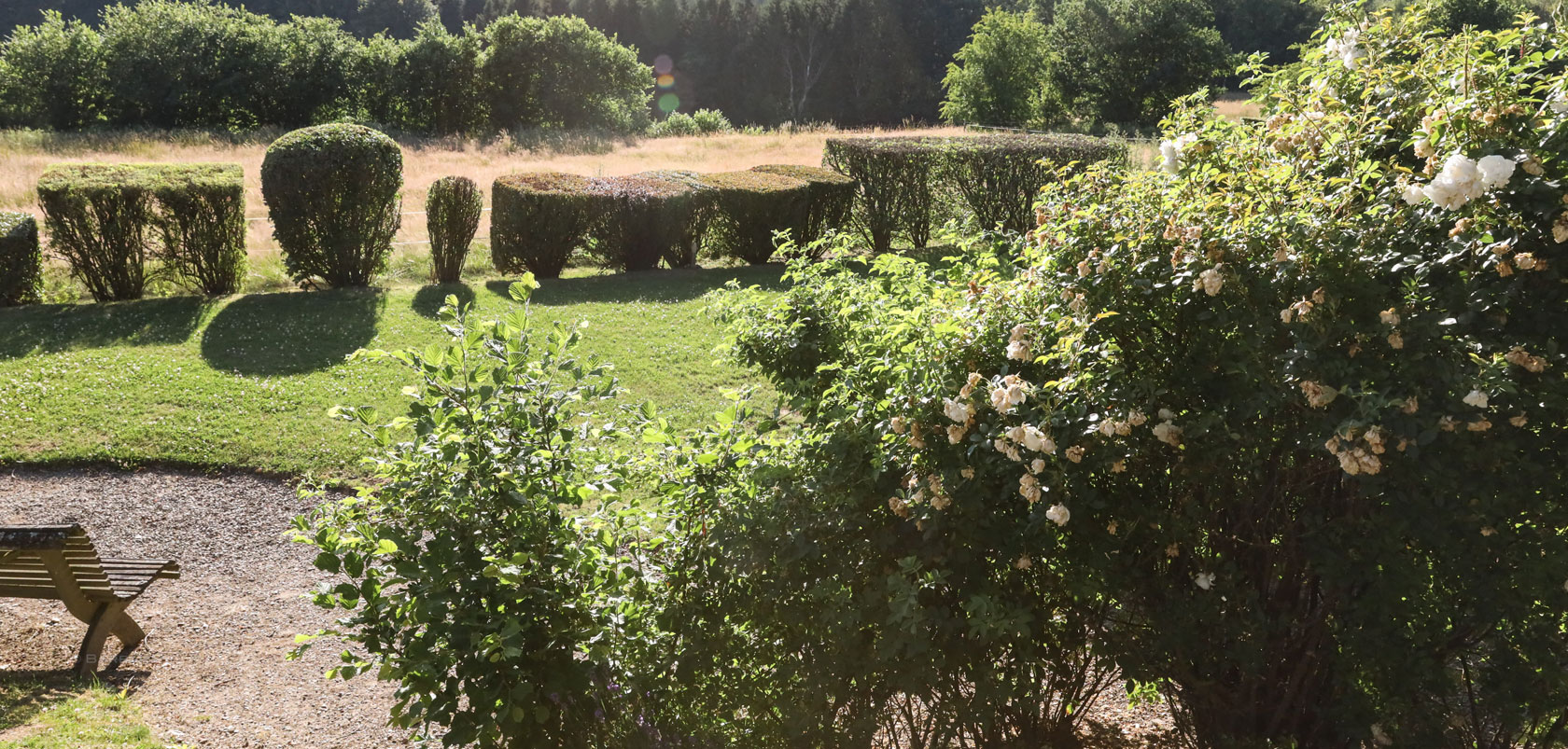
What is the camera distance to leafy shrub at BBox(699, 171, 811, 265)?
13.2m

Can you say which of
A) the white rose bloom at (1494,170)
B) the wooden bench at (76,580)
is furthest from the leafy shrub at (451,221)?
the white rose bloom at (1494,170)

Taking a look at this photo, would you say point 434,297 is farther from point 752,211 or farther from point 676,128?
point 676,128

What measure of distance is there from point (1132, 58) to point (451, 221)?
33.9m

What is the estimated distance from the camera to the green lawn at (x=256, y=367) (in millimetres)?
7414

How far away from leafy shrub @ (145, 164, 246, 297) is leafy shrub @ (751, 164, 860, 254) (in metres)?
6.75

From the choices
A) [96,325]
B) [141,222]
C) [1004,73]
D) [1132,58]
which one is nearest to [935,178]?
[141,222]

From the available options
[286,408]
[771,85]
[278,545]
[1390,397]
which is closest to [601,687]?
[1390,397]

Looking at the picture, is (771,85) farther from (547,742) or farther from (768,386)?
(547,742)

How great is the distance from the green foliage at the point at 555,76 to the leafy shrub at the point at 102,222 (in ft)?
94.2

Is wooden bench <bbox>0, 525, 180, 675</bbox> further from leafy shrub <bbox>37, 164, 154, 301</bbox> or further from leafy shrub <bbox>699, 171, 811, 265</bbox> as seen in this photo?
leafy shrub <bbox>699, 171, 811, 265</bbox>

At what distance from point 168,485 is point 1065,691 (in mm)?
6552

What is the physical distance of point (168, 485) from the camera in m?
6.96

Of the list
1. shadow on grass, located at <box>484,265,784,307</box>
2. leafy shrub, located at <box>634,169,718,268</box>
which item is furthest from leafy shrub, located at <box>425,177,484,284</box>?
leafy shrub, located at <box>634,169,718,268</box>

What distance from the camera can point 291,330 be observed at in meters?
10.1
